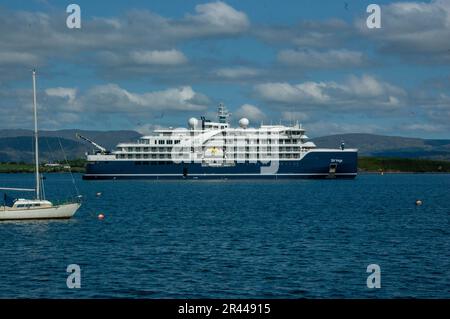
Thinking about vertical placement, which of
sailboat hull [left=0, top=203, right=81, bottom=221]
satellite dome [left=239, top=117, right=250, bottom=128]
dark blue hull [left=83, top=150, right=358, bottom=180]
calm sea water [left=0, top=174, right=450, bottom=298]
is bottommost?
calm sea water [left=0, top=174, right=450, bottom=298]

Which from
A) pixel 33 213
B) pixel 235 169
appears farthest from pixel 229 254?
pixel 235 169

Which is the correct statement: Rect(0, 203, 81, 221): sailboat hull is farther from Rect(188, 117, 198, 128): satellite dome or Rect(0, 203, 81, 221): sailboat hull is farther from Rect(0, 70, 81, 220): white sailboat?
Rect(188, 117, 198, 128): satellite dome

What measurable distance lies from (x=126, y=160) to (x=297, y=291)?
121774 millimetres

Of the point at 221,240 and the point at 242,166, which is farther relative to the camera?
the point at 242,166

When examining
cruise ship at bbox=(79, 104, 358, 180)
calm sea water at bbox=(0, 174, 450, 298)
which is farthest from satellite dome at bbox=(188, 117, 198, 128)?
calm sea water at bbox=(0, 174, 450, 298)

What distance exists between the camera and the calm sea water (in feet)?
95.5

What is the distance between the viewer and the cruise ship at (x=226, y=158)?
14500cm

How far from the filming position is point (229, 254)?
3794 cm

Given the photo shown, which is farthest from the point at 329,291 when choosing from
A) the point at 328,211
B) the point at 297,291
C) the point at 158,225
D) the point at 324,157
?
the point at 324,157

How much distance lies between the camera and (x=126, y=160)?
485 ft

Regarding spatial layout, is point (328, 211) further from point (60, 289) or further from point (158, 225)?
point (60, 289)

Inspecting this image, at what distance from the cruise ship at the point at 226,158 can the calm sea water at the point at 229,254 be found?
78.7 meters

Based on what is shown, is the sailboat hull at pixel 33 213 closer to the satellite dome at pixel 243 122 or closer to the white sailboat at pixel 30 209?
the white sailboat at pixel 30 209
